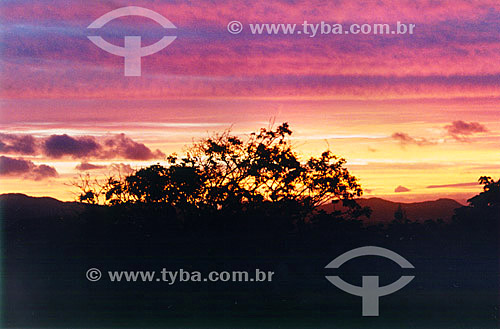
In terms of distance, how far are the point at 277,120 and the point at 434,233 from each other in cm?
301

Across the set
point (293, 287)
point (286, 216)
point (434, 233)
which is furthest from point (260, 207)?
point (434, 233)

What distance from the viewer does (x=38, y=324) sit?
11641 mm

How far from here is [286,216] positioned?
1247 cm

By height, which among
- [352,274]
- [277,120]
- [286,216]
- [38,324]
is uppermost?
[277,120]

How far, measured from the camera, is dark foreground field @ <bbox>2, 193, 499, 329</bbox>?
1201 cm

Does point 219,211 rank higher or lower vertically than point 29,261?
higher

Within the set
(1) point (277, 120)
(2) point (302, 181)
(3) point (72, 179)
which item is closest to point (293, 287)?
(2) point (302, 181)

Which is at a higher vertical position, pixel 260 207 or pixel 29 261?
pixel 260 207

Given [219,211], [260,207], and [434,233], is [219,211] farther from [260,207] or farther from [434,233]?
[434,233]

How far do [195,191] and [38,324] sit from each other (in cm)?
304

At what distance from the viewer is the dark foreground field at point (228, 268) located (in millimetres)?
12008

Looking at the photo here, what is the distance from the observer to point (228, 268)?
12352 mm

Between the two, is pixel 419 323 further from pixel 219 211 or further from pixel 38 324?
pixel 38 324

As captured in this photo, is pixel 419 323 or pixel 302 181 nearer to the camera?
pixel 419 323
